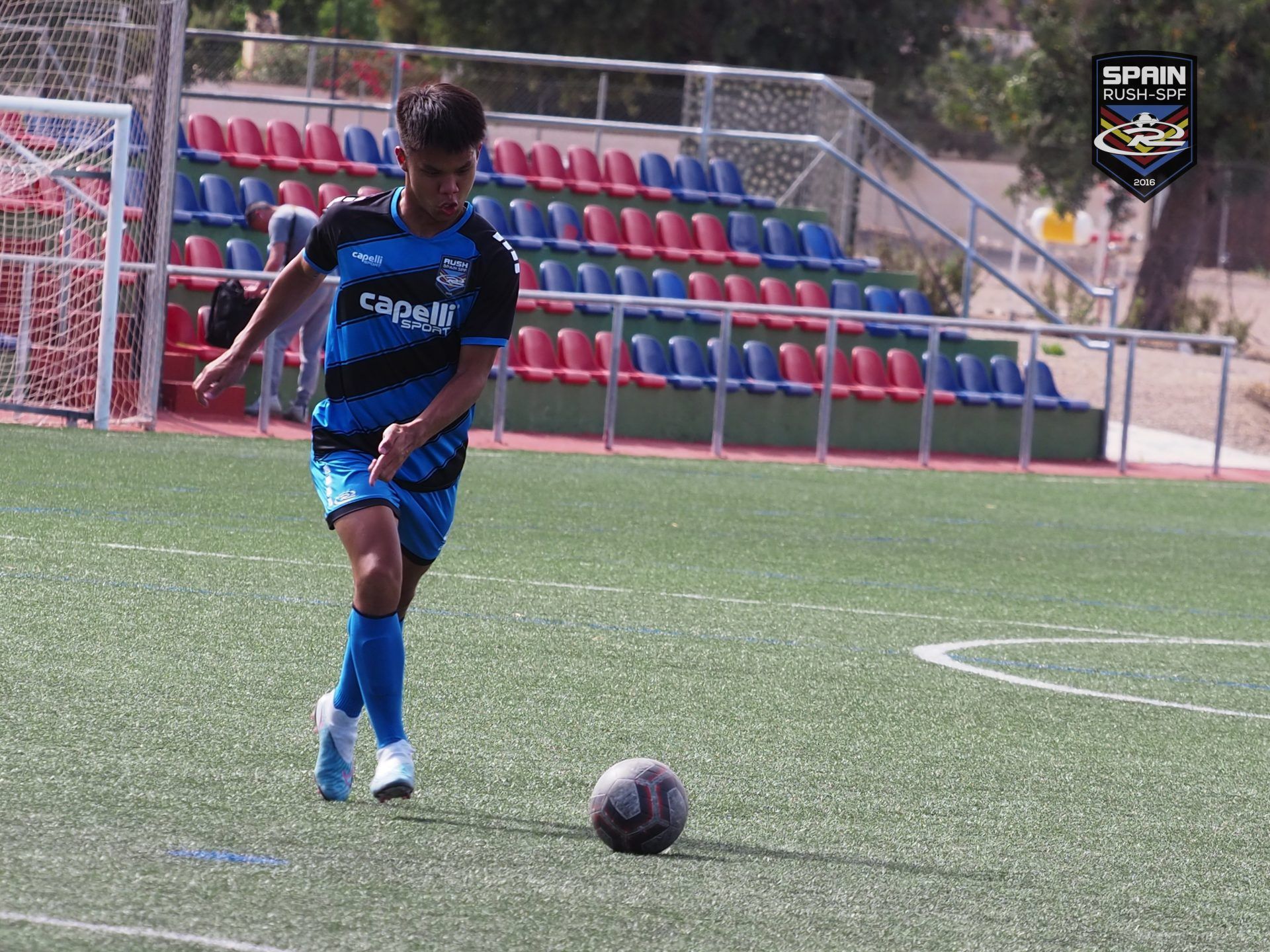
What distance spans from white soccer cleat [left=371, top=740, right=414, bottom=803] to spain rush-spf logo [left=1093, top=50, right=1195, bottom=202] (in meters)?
19.9

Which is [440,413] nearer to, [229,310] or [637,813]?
[637,813]

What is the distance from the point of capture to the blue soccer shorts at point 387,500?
15.3 ft

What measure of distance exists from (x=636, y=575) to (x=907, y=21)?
23.9 m

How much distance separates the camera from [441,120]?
14.6 feet

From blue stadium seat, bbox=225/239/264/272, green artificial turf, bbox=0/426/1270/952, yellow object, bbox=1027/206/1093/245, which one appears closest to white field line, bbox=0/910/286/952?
green artificial turf, bbox=0/426/1270/952

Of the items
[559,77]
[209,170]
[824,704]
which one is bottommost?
[824,704]

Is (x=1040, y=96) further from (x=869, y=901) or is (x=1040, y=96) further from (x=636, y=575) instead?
(x=869, y=901)

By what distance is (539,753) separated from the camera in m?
5.35

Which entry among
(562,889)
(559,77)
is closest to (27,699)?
(562,889)

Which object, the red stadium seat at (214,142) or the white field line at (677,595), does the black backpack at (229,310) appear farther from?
the white field line at (677,595)

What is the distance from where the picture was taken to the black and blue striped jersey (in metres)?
4.67

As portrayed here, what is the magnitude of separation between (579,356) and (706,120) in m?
5.37

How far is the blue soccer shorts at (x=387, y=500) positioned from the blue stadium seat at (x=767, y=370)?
43.3 feet

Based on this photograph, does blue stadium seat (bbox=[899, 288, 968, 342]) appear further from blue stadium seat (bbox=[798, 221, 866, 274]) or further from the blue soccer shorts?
the blue soccer shorts
